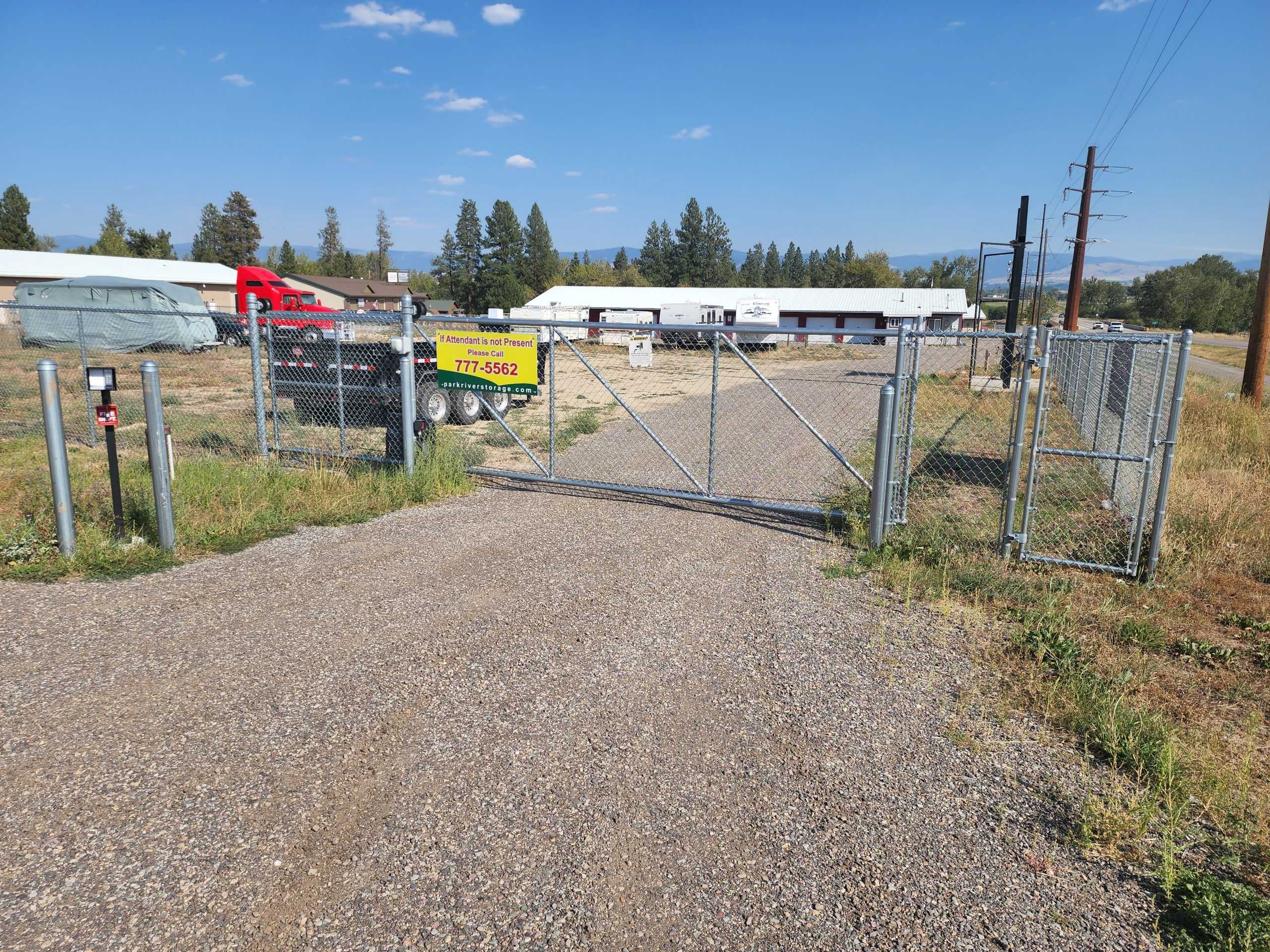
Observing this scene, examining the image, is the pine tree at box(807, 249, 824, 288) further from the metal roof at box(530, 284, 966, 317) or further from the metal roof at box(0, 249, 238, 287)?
the metal roof at box(0, 249, 238, 287)

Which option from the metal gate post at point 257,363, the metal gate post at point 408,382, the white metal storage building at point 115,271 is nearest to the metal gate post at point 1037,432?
the metal gate post at point 408,382

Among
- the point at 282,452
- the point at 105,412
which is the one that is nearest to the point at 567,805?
the point at 105,412

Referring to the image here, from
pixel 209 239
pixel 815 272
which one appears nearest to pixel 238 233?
pixel 209 239

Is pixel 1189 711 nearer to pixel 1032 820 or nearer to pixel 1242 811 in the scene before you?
pixel 1242 811

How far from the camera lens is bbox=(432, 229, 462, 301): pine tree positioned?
4370 inches

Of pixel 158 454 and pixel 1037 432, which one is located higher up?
pixel 1037 432

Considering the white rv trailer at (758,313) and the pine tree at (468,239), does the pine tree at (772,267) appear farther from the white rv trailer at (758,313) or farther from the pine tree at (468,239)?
the white rv trailer at (758,313)

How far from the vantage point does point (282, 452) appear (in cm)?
1066

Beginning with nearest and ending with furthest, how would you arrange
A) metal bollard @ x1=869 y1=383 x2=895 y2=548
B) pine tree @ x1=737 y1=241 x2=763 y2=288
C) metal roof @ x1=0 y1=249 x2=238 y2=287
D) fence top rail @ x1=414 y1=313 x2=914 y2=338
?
metal bollard @ x1=869 y1=383 x2=895 y2=548, fence top rail @ x1=414 y1=313 x2=914 y2=338, metal roof @ x1=0 y1=249 x2=238 y2=287, pine tree @ x1=737 y1=241 x2=763 y2=288

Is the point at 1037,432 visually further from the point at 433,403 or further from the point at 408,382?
the point at 433,403

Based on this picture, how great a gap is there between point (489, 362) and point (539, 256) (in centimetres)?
10419

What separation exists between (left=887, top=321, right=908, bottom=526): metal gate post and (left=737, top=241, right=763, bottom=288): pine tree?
135453 mm

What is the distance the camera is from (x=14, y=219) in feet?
224

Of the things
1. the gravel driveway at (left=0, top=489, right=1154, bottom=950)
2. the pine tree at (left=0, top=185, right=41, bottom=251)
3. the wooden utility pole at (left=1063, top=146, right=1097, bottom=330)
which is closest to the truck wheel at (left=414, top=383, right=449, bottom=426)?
the gravel driveway at (left=0, top=489, right=1154, bottom=950)
